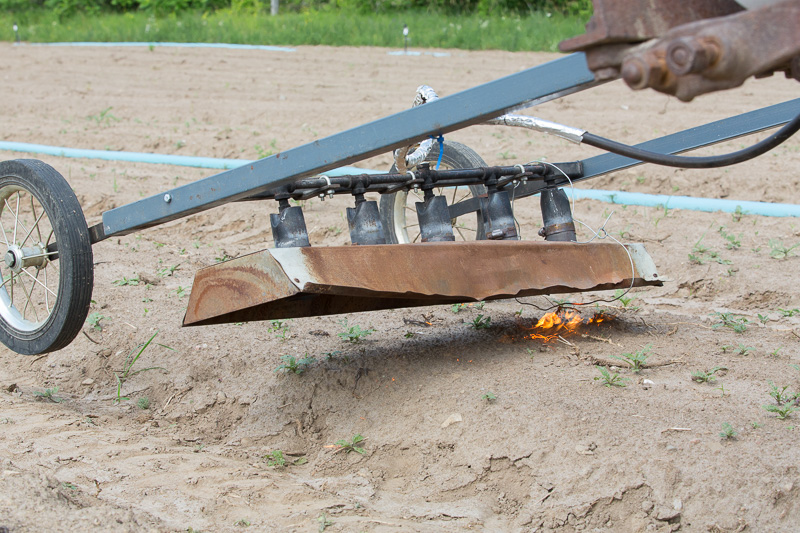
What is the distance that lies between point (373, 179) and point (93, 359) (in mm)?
1604

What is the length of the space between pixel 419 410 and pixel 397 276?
52 centimetres

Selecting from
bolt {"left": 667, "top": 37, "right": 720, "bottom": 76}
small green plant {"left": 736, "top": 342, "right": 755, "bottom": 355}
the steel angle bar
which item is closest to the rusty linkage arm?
bolt {"left": 667, "top": 37, "right": 720, "bottom": 76}

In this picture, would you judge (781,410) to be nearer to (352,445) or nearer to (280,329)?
(352,445)

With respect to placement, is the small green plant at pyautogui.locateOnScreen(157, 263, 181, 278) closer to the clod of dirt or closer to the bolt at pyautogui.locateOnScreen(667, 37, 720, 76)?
the clod of dirt

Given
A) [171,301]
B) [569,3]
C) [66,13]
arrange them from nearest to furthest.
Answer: [171,301] → [569,3] → [66,13]

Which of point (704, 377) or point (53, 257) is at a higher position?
point (53, 257)

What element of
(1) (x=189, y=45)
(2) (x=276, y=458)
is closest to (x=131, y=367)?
(2) (x=276, y=458)

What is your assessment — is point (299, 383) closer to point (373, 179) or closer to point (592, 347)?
point (373, 179)

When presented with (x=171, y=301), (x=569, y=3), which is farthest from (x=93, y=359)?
(x=569, y=3)

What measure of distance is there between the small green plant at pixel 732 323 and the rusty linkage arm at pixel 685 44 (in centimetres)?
221

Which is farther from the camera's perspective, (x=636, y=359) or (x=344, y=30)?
(x=344, y=30)

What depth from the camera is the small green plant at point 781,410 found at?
2.59 m

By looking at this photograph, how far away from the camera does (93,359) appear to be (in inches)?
143

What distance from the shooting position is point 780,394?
8.98 ft
